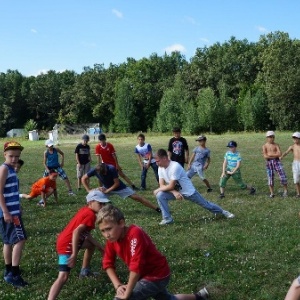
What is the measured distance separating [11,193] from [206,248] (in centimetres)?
369

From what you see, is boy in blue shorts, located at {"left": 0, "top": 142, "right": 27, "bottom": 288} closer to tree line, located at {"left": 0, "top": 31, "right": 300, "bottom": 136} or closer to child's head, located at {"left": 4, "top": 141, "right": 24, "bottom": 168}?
child's head, located at {"left": 4, "top": 141, "right": 24, "bottom": 168}

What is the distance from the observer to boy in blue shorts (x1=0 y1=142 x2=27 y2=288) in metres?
6.51

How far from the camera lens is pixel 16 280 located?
6.55m

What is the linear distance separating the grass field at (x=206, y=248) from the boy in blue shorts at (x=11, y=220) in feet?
0.77

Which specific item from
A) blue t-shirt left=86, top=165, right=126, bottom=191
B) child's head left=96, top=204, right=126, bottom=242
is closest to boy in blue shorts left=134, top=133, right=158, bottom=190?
blue t-shirt left=86, top=165, right=126, bottom=191

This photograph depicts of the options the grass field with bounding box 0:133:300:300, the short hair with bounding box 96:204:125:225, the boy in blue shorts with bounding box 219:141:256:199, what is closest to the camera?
the short hair with bounding box 96:204:125:225

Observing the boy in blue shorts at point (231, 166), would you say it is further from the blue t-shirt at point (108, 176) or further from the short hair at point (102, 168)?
the short hair at point (102, 168)

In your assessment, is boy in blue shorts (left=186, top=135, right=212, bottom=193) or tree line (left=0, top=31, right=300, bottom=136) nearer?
boy in blue shorts (left=186, top=135, right=212, bottom=193)

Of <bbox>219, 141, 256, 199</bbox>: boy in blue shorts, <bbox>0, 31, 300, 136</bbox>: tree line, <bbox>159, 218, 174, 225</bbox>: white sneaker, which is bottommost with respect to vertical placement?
<bbox>159, 218, 174, 225</bbox>: white sneaker

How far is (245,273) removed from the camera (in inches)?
266

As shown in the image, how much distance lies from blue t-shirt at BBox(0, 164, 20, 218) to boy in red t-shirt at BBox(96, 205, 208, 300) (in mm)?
2500

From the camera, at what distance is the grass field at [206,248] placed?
6.34 m

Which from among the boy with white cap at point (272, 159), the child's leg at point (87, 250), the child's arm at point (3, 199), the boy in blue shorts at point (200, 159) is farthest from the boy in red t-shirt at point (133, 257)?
the boy in blue shorts at point (200, 159)

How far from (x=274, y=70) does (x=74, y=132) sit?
1664 inches
